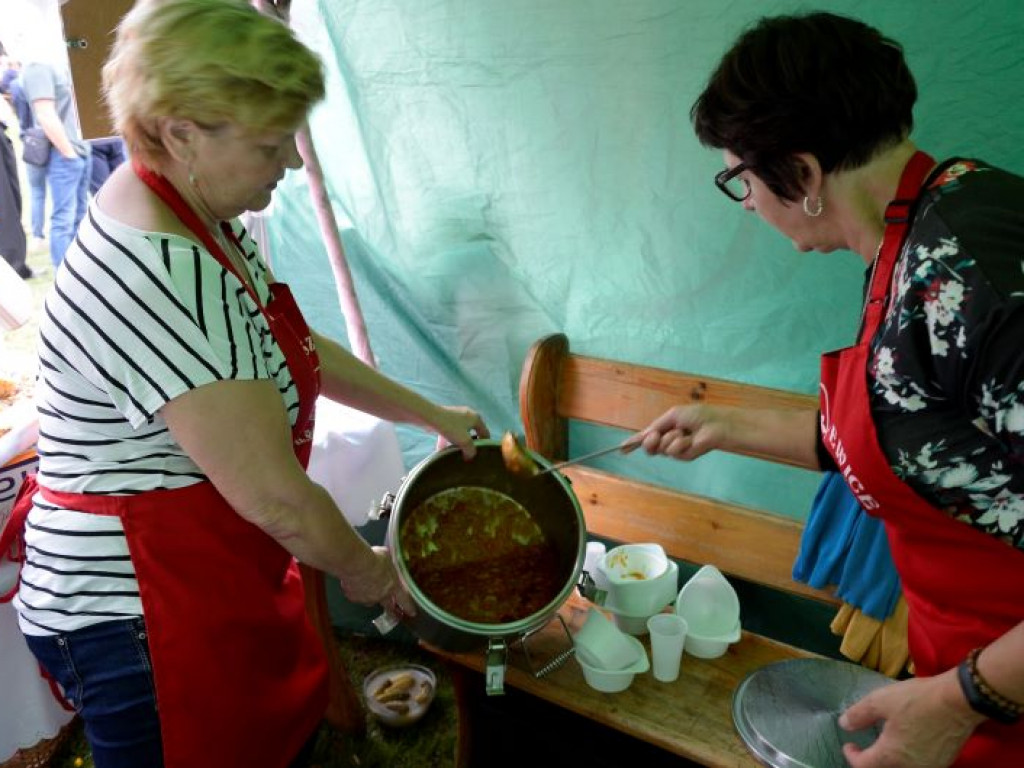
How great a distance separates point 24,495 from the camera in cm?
159

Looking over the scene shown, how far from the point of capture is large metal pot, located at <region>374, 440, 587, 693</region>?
1.36 m

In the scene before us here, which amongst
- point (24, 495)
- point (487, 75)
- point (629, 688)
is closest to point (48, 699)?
point (24, 495)

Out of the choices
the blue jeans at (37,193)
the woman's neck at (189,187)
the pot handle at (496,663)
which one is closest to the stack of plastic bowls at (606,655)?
the pot handle at (496,663)

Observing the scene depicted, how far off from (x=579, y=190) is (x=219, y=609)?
4.69ft

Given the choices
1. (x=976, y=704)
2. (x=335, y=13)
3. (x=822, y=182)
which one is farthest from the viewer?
(x=335, y=13)

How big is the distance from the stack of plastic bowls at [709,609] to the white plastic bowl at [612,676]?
137mm

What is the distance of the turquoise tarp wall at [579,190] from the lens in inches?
71.6

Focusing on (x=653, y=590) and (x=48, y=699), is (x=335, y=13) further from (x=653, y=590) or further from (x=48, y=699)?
(x=48, y=699)

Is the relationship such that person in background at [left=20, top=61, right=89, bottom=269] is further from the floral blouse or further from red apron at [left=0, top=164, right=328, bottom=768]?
the floral blouse

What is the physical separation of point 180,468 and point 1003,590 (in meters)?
1.18

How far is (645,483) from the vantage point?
200 cm

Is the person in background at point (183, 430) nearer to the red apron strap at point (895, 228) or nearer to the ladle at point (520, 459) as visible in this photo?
the ladle at point (520, 459)

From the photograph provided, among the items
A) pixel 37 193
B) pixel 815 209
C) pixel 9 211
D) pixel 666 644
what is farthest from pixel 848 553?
pixel 37 193

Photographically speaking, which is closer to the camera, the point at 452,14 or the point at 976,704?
the point at 976,704
